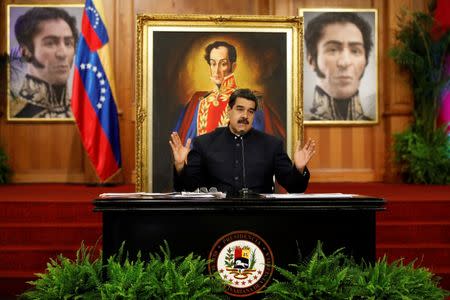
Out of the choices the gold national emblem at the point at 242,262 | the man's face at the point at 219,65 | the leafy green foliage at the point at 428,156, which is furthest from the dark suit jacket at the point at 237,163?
the leafy green foliage at the point at 428,156

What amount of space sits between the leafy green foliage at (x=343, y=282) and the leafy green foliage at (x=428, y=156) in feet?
16.6

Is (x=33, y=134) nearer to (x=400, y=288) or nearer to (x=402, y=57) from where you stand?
(x=402, y=57)

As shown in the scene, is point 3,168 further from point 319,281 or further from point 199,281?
point 319,281

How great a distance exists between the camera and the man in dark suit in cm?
360

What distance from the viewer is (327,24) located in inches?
314

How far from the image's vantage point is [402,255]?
485 centimetres

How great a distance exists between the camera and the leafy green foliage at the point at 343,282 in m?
2.54

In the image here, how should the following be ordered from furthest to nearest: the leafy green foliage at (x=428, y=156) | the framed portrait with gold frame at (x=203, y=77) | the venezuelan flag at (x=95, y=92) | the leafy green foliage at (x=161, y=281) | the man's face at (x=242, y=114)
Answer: the leafy green foliage at (x=428, y=156), the venezuelan flag at (x=95, y=92), the framed portrait with gold frame at (x=203, y=77), the man's face at (x=242, y=114), the leafy green foliage at (x=161, y=281)

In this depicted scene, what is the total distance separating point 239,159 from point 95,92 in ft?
11.5

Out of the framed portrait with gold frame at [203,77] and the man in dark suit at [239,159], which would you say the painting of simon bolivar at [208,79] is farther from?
the man in dark suit at [239,159]

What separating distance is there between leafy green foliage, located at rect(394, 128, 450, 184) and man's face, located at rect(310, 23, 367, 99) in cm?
104

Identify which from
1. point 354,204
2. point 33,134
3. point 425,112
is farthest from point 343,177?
point 354,204

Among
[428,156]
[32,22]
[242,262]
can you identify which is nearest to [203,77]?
[32,22]

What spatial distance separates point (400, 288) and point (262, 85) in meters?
3.60
